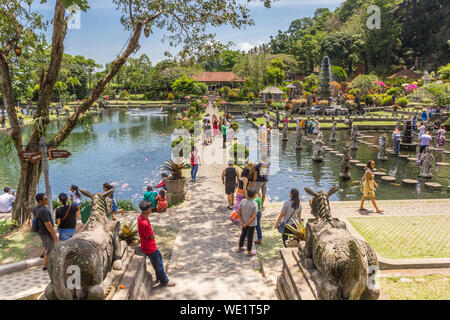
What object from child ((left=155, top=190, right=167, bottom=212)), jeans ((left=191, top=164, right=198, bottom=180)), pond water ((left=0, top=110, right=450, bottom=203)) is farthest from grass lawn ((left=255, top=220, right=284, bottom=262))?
jeans ((left=191, top=164, right=198, bottom=180))

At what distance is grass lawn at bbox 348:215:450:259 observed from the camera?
6316 millimetres

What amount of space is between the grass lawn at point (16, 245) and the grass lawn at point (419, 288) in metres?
6.44

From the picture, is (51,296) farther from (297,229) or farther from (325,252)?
(297,229)

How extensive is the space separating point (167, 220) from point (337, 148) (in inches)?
545

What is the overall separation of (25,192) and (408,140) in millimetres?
18021

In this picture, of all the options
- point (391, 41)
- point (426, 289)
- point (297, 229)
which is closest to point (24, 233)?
point (297, 229)

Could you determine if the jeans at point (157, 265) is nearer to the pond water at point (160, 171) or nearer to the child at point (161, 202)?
the child at point (161, 202)

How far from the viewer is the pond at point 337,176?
37.3 ft

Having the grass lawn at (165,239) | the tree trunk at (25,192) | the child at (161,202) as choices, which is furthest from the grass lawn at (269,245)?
the tree trunk at (25,192)

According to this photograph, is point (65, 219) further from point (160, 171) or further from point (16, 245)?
point (160, 171)

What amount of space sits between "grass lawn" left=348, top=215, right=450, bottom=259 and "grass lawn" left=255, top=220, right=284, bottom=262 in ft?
6.00

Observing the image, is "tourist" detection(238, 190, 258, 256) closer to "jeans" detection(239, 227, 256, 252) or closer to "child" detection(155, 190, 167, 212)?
"jeans" detection(239, 227, 256, 252)

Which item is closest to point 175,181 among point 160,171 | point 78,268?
point 160,171
